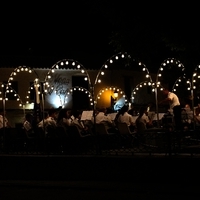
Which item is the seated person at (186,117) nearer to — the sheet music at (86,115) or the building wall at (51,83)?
the sheet music at (86,115)

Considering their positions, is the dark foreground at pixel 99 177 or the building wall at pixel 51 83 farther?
the building wall at pixel 51 83

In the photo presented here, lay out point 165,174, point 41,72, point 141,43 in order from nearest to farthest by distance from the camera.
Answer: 1. point 165,174
2. point 141,43
3. point 41,72

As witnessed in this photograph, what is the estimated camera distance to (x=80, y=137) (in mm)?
17156

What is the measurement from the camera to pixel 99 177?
50.5 ft

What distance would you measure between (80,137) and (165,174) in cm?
377

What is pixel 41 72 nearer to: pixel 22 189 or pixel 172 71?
pixel 172 71

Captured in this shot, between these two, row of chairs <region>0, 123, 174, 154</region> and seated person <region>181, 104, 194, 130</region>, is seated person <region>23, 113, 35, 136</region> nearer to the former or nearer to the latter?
row of chairs <region>0, 123, 174, 154</region>

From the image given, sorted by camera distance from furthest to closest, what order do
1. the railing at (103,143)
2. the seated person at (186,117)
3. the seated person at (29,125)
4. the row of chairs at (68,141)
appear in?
the seated person at (186,117), the seated person at (29,125), the row of chairs at (68,141), the railing at (103,143)

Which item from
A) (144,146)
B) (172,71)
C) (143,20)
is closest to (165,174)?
(144,146)

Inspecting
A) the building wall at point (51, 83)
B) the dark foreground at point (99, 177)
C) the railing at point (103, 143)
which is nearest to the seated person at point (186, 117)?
the railing at point (103, 143)

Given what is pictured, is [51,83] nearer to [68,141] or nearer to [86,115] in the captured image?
[86,115]

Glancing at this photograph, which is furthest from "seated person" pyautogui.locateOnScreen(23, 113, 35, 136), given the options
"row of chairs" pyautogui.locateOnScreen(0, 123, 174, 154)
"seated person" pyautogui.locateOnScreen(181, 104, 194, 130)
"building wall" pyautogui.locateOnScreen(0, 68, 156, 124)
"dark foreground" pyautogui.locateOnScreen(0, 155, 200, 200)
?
"building wall" pyautogui.locateOnScreen(0, 68, 156, 124)

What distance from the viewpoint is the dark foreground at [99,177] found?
1322 cm

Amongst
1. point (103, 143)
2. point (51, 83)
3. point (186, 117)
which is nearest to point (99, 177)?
point (103, 143)
